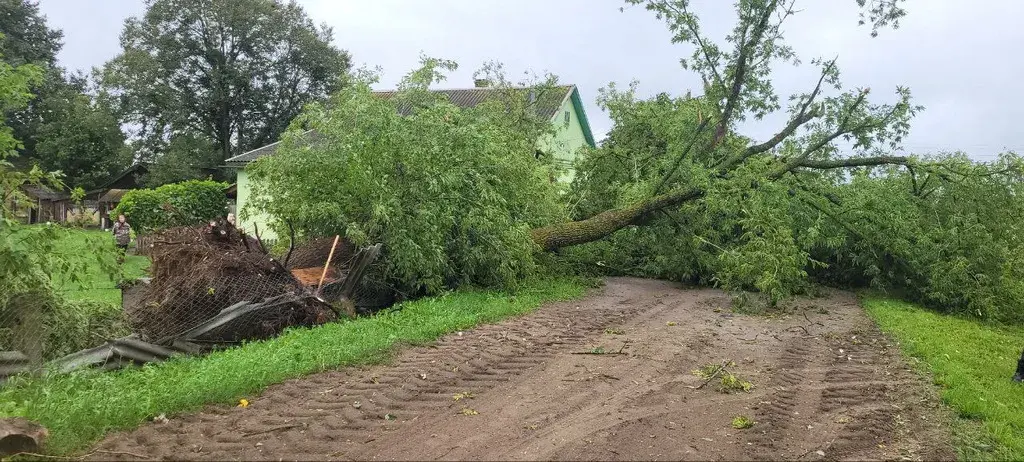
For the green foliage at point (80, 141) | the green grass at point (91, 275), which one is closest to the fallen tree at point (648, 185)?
the green grass at point (91, 275)

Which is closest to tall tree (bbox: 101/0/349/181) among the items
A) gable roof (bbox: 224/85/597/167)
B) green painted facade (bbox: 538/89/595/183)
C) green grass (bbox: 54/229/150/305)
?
gable roof (bbox: 224/85/597/167)

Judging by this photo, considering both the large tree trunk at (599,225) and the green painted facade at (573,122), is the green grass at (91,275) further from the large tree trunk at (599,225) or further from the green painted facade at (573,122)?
the green painted facade at (573,122)

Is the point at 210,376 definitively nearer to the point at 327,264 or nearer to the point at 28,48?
the point at 327,264

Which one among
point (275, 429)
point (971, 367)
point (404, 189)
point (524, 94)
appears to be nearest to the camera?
point (275, 429)

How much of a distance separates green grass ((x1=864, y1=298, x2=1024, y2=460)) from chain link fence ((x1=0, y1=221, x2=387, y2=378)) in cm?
642

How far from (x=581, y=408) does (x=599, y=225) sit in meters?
8.03

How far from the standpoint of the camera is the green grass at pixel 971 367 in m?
4.75

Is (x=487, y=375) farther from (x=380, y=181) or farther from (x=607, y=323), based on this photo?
(x=380, y=181)

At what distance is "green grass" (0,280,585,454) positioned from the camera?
4328 mm

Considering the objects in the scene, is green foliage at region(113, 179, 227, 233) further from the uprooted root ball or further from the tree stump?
the tree stump

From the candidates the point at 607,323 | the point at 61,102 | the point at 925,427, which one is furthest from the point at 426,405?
the point at 61,102

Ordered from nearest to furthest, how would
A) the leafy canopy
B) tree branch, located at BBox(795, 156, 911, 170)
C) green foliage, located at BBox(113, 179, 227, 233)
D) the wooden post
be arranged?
the leafy canopy
the wooden post
tree branch, located at BBox(795, 156, 911, 170)
green foliage, located at BBox(113, 179, 227, 233)

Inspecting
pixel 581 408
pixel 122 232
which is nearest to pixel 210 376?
pixel 581 408

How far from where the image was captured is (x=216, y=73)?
123 ft
